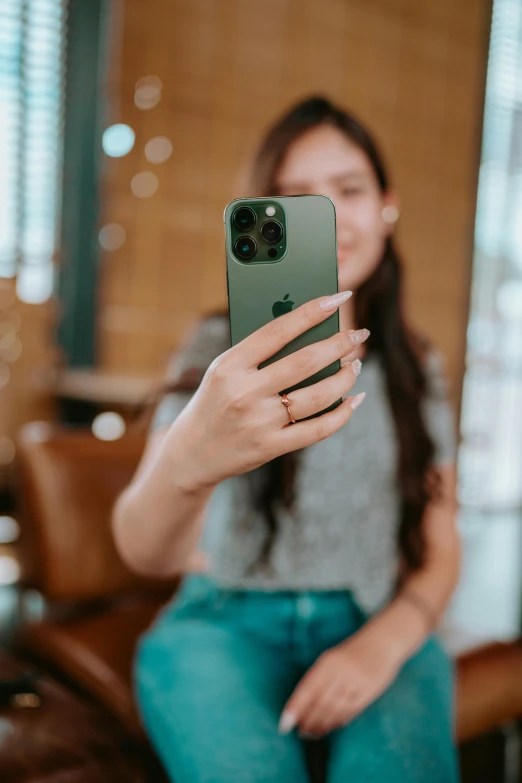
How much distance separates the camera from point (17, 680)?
3.47ft

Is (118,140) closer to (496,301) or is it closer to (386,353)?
(386,353)

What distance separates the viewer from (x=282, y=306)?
58cm

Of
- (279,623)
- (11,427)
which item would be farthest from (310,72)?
(279,623)

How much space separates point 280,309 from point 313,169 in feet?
1.63

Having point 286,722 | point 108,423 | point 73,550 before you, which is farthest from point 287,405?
point 108,423

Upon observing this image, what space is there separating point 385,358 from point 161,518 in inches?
21.0

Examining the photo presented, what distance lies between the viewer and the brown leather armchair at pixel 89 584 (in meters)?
1.22

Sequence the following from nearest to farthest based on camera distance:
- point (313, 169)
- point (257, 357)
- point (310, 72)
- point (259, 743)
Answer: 1. point (257, 357)
2. point (259, 743)
3. point (313, 169)
4. point (310, 72)

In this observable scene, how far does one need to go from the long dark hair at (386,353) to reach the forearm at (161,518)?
224 millimetres

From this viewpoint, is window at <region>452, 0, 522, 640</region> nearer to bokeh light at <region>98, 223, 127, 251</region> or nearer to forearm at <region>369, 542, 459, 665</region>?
bokeh light at <region>98, 223, 127, 251</region>

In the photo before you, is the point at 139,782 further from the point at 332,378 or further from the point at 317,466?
the point at 332,378

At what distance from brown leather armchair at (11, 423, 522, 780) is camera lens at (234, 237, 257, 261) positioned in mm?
834

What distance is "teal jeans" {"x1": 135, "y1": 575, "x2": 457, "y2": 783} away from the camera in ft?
2.59

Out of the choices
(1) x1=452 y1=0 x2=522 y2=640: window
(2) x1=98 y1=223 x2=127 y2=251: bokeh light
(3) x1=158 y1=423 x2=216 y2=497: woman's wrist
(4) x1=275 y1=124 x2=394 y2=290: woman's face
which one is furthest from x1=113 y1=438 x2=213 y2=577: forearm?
(1) x1=452 y1=0 x2=522 y2=640: window
